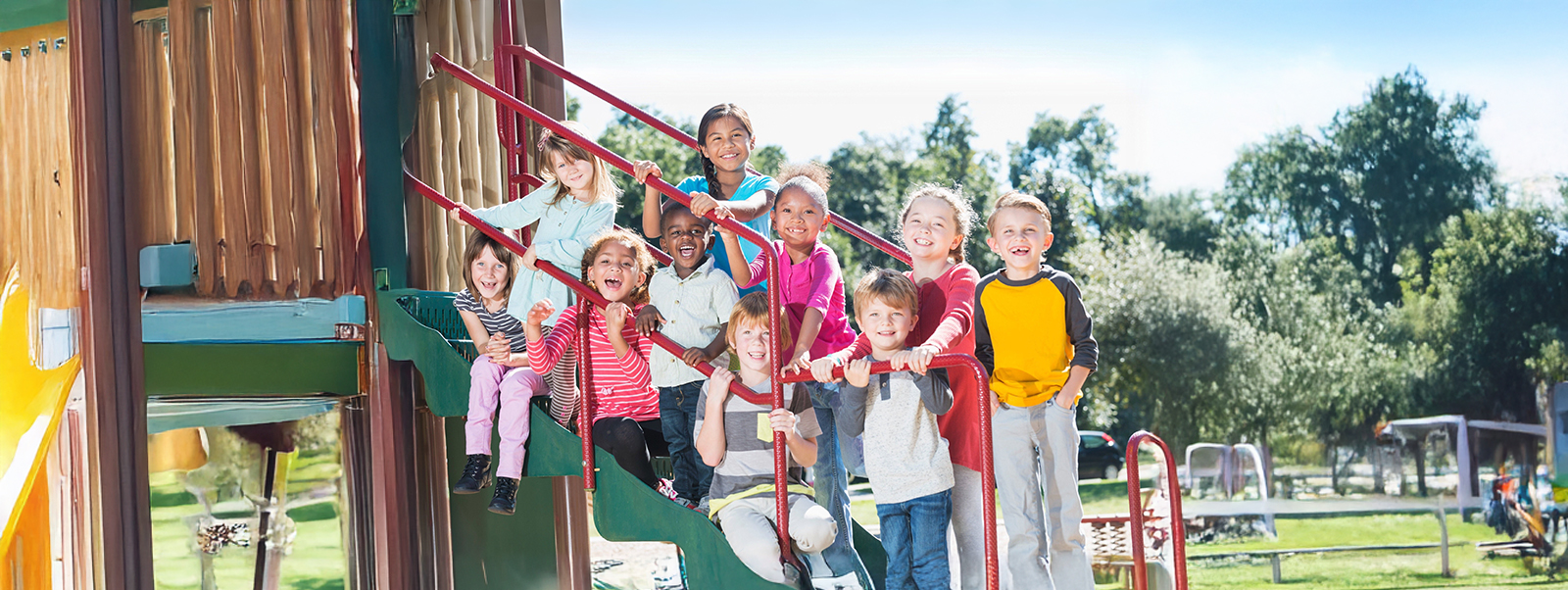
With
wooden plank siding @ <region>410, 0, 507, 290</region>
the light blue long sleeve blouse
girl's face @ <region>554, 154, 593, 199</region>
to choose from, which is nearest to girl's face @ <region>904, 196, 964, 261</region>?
the light blue long sleeve blouse

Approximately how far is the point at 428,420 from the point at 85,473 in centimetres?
148

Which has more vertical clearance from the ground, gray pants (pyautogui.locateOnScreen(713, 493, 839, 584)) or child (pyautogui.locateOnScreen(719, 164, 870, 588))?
child (pyautogui.locateOnScreen(719, 164, 870, 588))

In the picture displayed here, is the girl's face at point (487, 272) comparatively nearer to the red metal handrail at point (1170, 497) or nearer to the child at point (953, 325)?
the child at point (953, 325)

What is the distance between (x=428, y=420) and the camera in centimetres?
639

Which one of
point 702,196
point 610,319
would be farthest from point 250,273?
point 702,196

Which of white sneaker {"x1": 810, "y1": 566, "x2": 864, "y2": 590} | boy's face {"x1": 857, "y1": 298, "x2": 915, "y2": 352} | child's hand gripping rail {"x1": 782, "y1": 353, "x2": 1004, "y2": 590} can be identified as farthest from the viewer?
white sneaker {"x1": 810, "y1": 566, "x2": 864, "y2": 590}

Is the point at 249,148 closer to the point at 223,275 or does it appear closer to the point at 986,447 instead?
the point at 223,275

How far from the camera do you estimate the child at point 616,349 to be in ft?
16.1

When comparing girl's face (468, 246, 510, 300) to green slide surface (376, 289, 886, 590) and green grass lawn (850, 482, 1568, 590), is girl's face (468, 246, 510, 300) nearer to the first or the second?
green slide surface (376, 289, 886, 590)

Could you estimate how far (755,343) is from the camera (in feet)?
14.4

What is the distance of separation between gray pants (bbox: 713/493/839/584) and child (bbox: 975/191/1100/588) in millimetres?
567

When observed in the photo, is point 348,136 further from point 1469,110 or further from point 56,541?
point 1469,110

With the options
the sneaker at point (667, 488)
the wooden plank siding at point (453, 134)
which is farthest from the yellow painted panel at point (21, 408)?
the sneaker at point (667, 488)

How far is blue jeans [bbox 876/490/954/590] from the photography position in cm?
412
